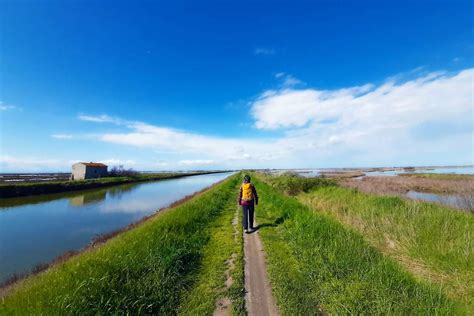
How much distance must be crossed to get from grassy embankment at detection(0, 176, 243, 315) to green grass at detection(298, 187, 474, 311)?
4554mm

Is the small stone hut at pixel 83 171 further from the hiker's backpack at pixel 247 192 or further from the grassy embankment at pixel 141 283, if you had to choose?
the grassy embankment at pixel 141 283

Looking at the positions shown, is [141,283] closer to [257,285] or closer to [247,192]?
[257,285]

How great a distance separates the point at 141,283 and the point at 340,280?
13.4 ft

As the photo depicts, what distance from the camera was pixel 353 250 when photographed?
19.9 feet

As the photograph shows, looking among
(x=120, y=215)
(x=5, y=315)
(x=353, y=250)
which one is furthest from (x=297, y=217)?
(x=120, y=215)

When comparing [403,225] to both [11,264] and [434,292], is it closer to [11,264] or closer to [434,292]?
[434,292]

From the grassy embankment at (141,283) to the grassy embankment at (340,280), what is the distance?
1.06 meters

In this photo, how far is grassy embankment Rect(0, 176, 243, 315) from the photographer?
4.01 m

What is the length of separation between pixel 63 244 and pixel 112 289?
1083 cm

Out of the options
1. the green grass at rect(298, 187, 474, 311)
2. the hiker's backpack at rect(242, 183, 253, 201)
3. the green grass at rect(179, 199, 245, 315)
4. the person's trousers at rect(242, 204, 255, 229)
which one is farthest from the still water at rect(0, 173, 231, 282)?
the green grass at rect(298, 187, 474, 311)

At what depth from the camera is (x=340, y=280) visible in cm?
480

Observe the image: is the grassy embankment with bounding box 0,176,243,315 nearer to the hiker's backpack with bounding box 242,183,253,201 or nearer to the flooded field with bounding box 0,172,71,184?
the hiker's backpack with bounding box 242,183,253,201

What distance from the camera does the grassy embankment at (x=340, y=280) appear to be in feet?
12.9

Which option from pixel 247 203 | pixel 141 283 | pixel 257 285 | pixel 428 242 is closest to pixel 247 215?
pixel 247 203
